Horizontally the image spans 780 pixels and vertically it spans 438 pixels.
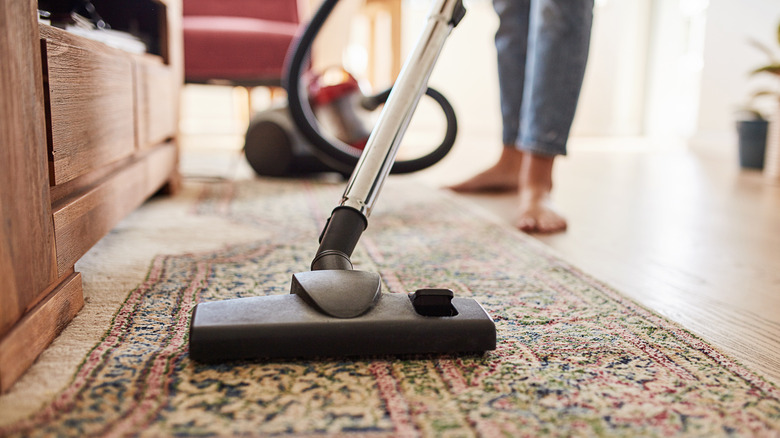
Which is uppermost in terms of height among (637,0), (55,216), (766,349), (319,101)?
(637,0)

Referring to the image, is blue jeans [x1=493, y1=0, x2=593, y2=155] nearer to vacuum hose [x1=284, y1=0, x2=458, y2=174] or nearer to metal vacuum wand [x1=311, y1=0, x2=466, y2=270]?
vacuum hose [x1=284, y1=0, x2=458, y2=174]

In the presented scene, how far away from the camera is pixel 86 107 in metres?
0.71

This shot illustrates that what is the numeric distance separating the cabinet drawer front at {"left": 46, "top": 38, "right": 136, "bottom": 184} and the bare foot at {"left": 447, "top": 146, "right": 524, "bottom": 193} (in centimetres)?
89

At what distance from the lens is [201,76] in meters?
2.38

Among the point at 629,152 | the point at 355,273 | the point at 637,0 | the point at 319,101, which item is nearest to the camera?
the point at 355,273

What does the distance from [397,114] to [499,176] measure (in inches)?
37.4

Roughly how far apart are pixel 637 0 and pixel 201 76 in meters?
3.15

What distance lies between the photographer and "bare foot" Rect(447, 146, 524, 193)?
1.62 metres

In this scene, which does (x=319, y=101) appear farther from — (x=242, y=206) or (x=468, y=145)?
(x=468, y=145)

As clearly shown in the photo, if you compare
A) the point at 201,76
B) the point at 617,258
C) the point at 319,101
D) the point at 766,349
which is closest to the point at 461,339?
the point at 766,349

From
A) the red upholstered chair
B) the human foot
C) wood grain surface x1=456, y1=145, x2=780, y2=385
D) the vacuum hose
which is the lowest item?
wood grain surface x1=456, y1=145, x2=780, y2=385

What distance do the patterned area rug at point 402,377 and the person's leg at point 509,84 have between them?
70cm

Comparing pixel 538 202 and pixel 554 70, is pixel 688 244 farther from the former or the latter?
pixel 554 70

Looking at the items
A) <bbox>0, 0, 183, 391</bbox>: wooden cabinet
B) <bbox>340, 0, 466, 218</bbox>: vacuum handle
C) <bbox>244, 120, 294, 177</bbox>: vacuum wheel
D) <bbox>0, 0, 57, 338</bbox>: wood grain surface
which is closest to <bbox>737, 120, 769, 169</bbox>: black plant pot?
<bbox>244, 120, 294, 177</bbox>: vacuum wheel
